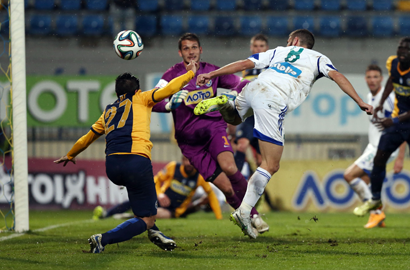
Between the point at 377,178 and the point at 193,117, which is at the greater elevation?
the point at 193,117

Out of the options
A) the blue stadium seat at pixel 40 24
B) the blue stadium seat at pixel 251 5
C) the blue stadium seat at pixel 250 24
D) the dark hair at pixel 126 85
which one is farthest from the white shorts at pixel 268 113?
the blue stadium seat at pixel 251 5

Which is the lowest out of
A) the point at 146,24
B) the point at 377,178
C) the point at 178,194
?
the point at 178,194

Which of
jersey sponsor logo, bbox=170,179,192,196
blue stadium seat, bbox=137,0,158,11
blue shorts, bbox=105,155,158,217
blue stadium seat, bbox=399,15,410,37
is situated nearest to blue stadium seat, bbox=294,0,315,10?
blue stadium seat, bbox=399,15,410,37

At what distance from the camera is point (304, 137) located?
13.6 m

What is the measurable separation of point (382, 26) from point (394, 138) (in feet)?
40.0

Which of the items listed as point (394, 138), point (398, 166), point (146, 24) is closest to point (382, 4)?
point (146, 24)

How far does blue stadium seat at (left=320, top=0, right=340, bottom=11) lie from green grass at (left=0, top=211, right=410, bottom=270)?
13.1 meters

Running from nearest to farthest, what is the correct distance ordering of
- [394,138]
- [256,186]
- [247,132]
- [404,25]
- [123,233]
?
[123,233] → [256,186] → [394,138] → [247,132] → [404,25]

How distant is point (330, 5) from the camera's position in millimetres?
18688

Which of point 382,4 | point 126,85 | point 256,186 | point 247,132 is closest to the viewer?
point 126,85

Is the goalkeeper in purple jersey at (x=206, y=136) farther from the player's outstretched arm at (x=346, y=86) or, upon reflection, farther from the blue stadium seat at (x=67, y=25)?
the blue stadium seat at (x=67, y=25)

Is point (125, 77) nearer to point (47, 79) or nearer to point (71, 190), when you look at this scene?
point (71, 190)

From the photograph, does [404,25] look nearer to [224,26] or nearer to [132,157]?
[224,26]

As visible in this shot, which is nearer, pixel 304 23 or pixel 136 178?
pixel 136 178
